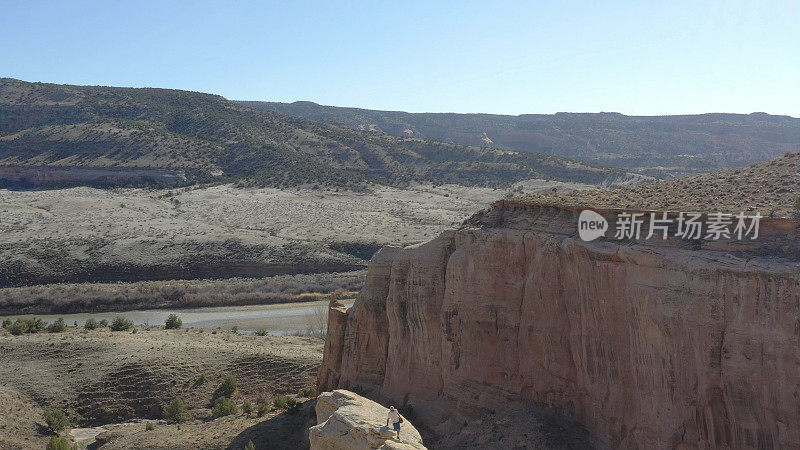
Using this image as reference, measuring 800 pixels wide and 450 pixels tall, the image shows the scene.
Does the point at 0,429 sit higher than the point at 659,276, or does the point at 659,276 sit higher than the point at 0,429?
the point at 659,276

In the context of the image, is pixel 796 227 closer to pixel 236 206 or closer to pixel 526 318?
pixel 526 318

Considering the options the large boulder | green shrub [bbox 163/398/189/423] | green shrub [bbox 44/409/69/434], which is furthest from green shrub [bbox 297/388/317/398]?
the large boulder

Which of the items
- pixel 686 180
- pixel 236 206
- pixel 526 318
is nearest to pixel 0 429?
pixel 526 318

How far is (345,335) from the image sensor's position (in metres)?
25.7

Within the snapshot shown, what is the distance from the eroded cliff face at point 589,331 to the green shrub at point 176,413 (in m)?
8.57

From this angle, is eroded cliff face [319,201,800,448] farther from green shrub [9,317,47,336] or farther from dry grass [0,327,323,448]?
green shrub [9,317,47,336]

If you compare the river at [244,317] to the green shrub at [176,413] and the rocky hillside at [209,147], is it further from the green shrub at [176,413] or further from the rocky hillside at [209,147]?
the rocky hillside at [209,147]

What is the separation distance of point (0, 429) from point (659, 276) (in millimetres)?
26118

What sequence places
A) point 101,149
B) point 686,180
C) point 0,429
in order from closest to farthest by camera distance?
point 686,180 → point 0,429 → point 101,149

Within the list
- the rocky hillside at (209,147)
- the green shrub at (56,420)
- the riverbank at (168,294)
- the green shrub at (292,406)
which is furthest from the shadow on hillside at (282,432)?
the rocky hillside at (209,147)

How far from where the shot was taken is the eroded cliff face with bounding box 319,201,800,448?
46.1 ft

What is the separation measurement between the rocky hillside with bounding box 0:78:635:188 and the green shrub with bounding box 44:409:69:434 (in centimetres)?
6914

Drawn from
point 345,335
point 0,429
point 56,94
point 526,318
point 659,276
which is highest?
point 56,94
